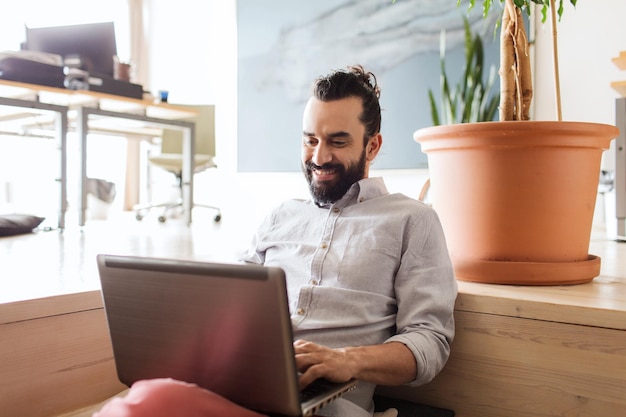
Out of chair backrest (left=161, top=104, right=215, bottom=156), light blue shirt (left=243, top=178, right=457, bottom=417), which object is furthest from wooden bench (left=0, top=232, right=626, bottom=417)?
chair backrest (left=161, top=104, right=215, bottom=156)

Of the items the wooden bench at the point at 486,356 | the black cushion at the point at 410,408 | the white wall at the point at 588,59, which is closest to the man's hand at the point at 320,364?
the black cushion at the point at 410,408

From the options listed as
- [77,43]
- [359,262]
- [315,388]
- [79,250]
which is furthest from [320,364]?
[77,43]

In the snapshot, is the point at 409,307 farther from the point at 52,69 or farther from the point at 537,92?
the point at 537,92

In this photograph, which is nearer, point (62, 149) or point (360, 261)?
point (360, 261)

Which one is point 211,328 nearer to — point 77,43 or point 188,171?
point 188,171

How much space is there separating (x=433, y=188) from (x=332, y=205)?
14.7 inches

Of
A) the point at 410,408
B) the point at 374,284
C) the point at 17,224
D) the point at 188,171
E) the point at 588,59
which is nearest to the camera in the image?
the point at 374,284

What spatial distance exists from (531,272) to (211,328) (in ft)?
2.70

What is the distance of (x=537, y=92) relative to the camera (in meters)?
Answer: 3.68

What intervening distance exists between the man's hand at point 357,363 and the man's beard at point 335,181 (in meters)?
0.35

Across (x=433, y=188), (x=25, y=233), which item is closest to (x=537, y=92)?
(x=433, y=188)

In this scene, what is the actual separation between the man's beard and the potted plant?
30 cm

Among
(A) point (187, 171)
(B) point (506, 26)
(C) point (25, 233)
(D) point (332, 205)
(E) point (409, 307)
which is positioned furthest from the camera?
(A) point (187, 171)

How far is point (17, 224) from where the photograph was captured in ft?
9.37
